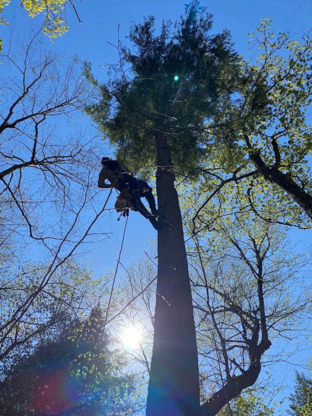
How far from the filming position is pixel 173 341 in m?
2.84

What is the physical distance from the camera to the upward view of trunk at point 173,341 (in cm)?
251

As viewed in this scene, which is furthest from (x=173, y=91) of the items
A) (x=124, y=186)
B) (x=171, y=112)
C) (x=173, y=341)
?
(x=173, y=341)

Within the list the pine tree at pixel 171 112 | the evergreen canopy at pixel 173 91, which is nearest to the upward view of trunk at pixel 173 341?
the pine tree at pixel 171 112

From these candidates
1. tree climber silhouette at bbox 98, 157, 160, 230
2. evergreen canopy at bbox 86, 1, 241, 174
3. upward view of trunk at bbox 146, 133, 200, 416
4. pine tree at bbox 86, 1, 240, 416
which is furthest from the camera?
evergreen canopy at bbox 86, 1, 241, 174

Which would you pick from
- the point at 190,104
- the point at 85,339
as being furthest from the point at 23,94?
the point at 85,339

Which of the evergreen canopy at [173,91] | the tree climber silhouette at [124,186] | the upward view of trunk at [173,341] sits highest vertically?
the evergreen canopy at [173,91]

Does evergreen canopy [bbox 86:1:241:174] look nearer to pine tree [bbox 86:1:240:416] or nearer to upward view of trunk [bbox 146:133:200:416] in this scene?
pine tree [bbox 86:1:240:416]

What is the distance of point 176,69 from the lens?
675 centimetres

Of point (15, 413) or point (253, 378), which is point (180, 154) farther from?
point (15, 413)

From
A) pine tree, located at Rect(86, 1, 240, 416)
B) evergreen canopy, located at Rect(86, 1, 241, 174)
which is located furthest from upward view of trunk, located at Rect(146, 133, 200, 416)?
evergreen canopy, located at Rect(86, 1, 241, 174)

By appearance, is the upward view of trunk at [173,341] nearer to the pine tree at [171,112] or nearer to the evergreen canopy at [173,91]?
the pine tree at [171,112]

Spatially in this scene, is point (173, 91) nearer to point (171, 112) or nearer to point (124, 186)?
point (171, 112)

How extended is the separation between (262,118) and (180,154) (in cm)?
221

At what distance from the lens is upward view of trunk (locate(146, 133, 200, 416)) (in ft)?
8.23
